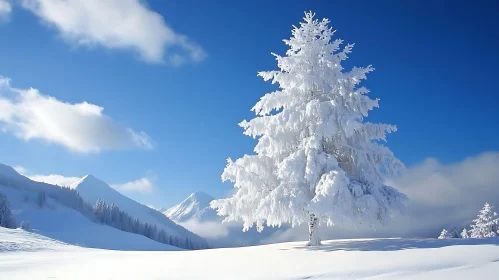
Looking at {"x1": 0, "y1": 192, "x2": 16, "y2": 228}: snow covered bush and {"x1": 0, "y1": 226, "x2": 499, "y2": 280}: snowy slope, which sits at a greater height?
{"x1": 0, "y1": 192, "x2": 16, "y2": 228}: snow covered bush

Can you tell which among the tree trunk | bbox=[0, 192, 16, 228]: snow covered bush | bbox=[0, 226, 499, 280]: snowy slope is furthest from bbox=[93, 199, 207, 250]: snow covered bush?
the tree trunk

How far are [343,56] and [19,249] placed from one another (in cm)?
2306

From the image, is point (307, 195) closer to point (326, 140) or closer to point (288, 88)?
point (326, 140)

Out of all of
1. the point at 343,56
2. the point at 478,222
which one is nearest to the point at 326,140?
the point at 343,56

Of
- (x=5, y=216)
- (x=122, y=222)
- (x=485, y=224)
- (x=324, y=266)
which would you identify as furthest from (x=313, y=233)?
(x=122, y=222)

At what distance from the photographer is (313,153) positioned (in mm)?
14352

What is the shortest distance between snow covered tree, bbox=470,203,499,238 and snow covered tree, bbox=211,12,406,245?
41172 millimetres

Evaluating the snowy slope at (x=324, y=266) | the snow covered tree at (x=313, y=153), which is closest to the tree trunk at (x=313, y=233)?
the snow covered tree at (x=313, y=153)

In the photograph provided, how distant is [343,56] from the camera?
632 inches

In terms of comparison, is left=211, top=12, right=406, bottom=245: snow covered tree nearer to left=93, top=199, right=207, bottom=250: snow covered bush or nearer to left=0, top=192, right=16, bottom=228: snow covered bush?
left=0, top=192, right=16, bottom=228: snow covered bush

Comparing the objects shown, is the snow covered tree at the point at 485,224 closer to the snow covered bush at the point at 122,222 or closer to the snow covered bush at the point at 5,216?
the snow covered bush at the point at 5,216

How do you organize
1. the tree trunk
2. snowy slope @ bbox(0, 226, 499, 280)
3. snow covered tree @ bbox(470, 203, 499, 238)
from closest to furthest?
snowy slope @ bbox(0, 226, 499, 280) < the tree trunk < snow covered tree @ bbox(470, 203, 499, 238)

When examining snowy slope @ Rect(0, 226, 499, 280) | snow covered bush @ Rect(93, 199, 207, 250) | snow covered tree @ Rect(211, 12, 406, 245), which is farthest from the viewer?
snow covered bush @ Rect(93, 199, 207, 250)

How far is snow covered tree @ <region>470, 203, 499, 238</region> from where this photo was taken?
45.3 metres
